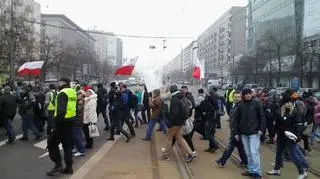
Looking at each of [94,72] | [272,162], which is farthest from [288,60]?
[272,162]

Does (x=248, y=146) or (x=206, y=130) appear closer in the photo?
(x=248, y=146)

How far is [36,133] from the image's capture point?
14484 mm

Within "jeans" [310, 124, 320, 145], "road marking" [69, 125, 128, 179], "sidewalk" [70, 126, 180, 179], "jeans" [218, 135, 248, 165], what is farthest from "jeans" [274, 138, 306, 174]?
"jeans" [310, 124, 320, 145]

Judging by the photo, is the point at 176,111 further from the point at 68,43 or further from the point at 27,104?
the point at 68,43

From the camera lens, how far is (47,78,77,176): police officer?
903 cm

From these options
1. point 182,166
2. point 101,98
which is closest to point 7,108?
point 101,98

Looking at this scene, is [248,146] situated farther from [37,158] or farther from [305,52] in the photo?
[305,52]

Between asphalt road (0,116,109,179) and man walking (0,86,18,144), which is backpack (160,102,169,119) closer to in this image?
asphalt road (0,116,109,179)

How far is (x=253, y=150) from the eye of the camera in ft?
30.3

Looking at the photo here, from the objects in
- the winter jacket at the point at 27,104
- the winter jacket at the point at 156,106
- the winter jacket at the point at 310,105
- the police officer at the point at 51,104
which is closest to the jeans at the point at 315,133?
the winter jacket at the point at 310,105

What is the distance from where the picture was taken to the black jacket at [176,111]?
1088 cm

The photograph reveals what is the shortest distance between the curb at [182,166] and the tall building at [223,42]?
107052mm

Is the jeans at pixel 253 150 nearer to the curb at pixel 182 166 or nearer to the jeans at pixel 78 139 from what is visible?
the curb at pixel 182 166

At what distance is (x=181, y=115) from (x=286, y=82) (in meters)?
66.2
